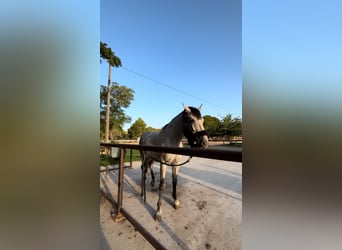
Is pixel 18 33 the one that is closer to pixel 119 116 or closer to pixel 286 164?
pixel 286 164

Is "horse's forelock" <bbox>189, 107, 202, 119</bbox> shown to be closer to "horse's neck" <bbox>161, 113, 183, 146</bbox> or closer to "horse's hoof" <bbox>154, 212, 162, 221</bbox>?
"horse's neck" <bbox>161, 113, 183, 146</bbox>

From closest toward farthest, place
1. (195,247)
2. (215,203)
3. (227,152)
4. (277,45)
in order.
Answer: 1. (277,45)
2. (227,152)
3. (195,247)
4. (215,203)

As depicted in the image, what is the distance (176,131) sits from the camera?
2576 millimetres

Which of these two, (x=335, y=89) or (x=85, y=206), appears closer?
(x=335, y=89)

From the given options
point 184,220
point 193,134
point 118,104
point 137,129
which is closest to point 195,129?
point 193,134

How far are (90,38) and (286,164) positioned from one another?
0.65 meters

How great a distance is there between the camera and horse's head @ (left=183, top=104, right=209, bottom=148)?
79.9 inches

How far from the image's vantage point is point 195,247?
163 centimetres

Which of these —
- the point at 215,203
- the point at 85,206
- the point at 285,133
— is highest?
the point at 285,133

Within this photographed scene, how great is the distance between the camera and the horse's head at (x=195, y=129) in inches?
79.9

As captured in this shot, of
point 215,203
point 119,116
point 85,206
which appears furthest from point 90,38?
point 119,116

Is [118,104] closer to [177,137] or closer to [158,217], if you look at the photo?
[177,137]

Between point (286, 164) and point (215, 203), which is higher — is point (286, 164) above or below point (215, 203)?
above

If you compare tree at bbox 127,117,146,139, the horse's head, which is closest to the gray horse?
the horse's head
